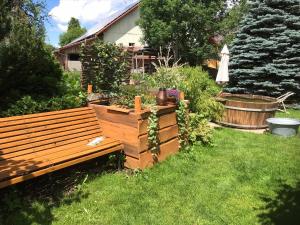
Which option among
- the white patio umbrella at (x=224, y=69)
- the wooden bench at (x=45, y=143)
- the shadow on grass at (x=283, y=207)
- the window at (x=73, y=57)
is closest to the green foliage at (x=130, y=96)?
the wooden bench at (x=45, y=143)

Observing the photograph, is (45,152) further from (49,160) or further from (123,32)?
(123,32)

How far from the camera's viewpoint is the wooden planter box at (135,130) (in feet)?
18.0

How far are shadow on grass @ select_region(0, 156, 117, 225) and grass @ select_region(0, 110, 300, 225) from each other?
0.04ft

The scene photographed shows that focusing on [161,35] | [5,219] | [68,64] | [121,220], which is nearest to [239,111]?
[121,220]

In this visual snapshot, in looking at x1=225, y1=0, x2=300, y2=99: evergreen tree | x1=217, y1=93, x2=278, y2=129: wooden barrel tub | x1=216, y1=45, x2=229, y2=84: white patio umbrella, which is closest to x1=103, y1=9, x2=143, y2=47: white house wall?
x1=225, y1=0, x2=300, y2=99: evergreen tree

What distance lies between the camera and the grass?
426cm

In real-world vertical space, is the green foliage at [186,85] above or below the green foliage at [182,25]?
below

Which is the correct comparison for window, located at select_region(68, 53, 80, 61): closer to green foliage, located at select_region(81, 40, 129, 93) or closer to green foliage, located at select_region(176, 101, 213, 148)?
green foliage, located at select_region(81, 40, 129, 93)

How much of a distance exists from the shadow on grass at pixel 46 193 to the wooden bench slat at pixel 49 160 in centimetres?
41

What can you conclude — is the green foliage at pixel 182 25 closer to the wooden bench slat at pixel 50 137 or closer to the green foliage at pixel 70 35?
the wooden bench slat at pixel 50 137

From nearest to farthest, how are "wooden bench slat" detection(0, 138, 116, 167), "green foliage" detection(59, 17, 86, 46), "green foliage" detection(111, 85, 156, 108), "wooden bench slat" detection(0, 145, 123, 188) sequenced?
"wooden bench slat" detection(0, 145, 123, 188) < "wooden bench slat" detection(0, 138, 116, 167) < "green foliage" detection(111, 85, 156, 108) < "green foliage" detection(59, 17, 86, 46)

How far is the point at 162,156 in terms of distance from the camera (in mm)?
6129

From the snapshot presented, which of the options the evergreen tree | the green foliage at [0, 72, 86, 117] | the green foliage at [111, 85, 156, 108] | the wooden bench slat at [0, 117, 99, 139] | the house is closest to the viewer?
the wooden bench slat at [0, 117, 99, 139]

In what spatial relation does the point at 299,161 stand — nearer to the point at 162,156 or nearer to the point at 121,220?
the point at 162,156
